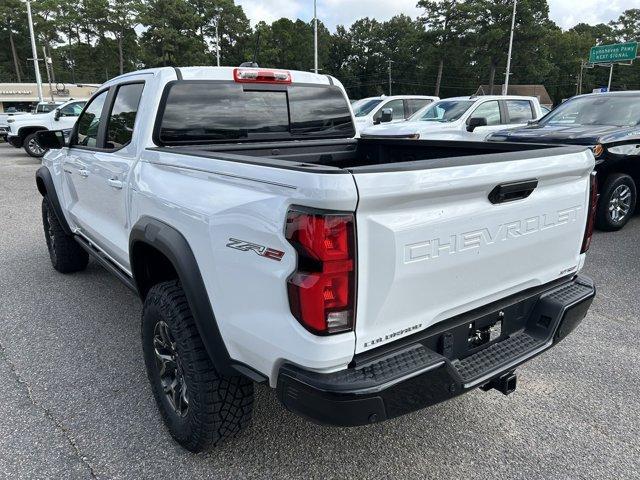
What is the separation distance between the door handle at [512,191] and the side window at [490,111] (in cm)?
850

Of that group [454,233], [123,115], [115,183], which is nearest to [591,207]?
[454,233]

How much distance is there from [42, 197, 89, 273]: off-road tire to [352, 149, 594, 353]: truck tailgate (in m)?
3.97

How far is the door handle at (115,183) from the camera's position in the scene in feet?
10.2

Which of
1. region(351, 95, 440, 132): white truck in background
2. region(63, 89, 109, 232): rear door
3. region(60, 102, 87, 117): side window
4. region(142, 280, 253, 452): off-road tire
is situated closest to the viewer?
region(142, 280, 253, 452): off-road tire

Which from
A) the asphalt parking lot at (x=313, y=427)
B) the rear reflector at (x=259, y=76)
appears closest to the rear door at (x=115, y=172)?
the rear reflector at (x=259, y=76)

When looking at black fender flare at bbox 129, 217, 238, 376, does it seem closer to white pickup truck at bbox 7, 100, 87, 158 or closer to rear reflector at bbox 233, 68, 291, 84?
rear reflector at bbox 233, 68, 291, 84

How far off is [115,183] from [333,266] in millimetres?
2081

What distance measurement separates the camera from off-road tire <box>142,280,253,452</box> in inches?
86.8

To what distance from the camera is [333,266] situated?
1.67 m

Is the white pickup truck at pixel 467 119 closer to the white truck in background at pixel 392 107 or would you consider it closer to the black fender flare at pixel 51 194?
the white truck in background at pixel 392 107

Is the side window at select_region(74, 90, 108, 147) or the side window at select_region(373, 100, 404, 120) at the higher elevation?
the side window at select_region(74, 90, 108, 147)

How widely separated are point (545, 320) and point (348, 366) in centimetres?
116

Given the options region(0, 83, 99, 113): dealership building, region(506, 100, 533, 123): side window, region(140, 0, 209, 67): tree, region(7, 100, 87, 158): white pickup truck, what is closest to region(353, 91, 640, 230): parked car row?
region(506, 100, 533, 123): side window

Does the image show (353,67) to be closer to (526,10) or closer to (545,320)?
(526,10)
